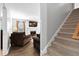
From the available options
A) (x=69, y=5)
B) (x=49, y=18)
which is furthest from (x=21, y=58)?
Answer: (x=69, y=5)

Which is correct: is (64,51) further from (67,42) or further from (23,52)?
(23,52)

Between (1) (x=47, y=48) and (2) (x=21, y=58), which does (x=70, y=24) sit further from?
(2) (x=21, y=58)

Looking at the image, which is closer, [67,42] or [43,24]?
[67,42]

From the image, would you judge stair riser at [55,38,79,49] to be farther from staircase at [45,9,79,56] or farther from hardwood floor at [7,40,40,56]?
hardwood floor at [7,40,40,56]

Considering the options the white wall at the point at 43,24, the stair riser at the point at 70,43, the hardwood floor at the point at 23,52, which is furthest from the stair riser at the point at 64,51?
the hardwood floor at the point at 23,52

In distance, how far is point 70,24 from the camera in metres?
5.08

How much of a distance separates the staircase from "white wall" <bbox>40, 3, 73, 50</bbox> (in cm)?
25

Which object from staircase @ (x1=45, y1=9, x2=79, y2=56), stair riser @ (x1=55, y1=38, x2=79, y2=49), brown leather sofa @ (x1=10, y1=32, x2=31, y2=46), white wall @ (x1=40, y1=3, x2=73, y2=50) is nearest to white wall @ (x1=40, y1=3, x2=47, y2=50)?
white wall @ (x1=40, y1=3, x2=73, y2=50)

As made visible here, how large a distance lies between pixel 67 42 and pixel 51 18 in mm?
1157

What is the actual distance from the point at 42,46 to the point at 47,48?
200 mm

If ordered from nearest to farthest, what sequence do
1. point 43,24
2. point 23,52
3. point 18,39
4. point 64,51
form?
point 64,51 < point 43,24 < point 23,52 < point 18,39

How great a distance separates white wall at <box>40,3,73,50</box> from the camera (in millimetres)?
4793

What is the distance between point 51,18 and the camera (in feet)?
16.3

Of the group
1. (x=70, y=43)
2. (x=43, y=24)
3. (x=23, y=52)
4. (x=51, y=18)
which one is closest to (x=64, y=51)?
Answer: (x=70, y=43)
